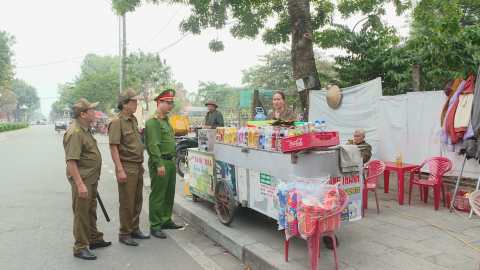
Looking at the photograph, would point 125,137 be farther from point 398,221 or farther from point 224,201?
point 398,221

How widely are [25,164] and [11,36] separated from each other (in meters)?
44.7

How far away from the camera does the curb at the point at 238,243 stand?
374 cm

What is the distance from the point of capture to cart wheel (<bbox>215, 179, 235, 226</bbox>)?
4926 millimetres

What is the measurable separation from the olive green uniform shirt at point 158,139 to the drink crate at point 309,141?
1.90 metres

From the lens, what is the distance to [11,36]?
47875 mm

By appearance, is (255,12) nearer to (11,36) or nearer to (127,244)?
(127,244)

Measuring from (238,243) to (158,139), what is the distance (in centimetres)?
180

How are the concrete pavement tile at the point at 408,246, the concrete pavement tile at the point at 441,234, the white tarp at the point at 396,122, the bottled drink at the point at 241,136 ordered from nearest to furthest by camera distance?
1. the concrete pavement tile at the point at 408,246
2. the concrete pavement tile at the point at 441,234
3. the bottled drink at the point at 241,136
4. the white tarp at the point at 396,122

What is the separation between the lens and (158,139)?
5.00m

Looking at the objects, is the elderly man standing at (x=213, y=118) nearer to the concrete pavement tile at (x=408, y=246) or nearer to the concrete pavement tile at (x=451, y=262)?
the concrete pavement tile at (x=408, y=246)

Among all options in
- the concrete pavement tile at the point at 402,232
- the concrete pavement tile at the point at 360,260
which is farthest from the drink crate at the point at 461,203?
the concrete pavement tile at the point at 360,260

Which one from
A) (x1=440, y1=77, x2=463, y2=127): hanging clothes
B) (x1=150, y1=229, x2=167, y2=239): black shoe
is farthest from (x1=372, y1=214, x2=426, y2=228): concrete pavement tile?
(x1=150, y1=229, x2=167, y2=239): black shoe

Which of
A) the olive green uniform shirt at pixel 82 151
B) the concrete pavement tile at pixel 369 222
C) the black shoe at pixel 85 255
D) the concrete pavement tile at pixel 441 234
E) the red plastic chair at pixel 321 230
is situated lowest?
the black shoe at pixel 85 255

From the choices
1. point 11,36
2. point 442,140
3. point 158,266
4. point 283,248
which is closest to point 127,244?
point 158,266
